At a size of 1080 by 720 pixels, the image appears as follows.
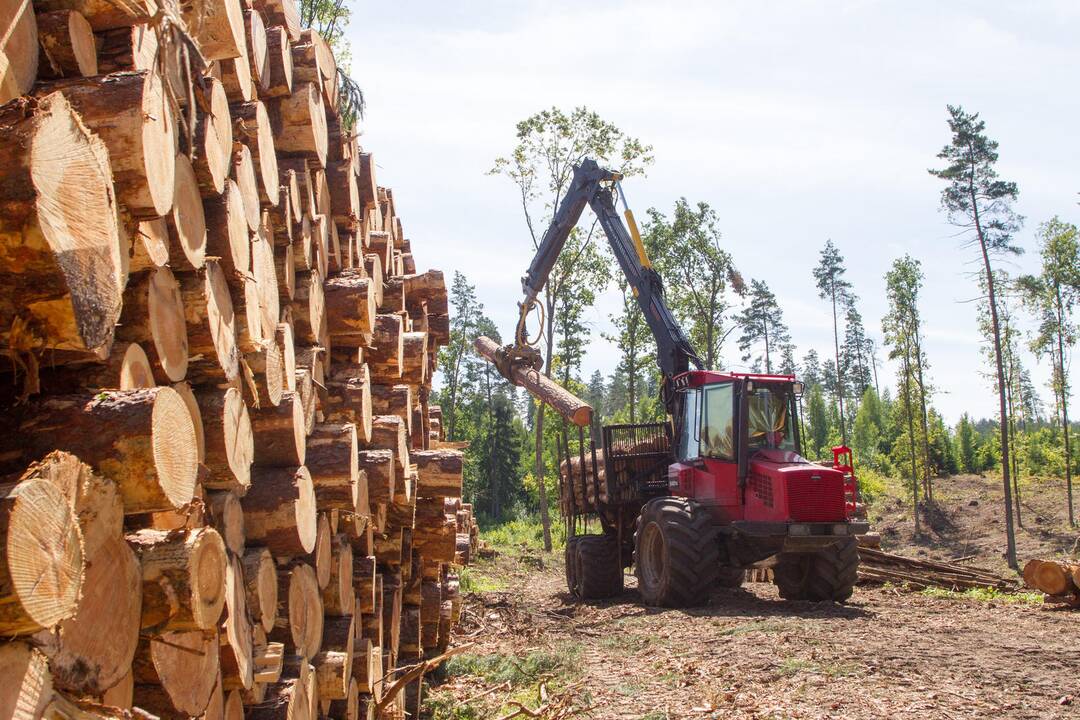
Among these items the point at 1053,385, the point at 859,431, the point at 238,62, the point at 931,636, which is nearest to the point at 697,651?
the point at 931,636

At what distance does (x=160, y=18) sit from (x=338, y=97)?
9.80 feet

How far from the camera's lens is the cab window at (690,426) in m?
12.2

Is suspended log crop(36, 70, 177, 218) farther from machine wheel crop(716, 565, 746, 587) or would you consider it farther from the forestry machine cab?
machine wheel crop(716, 565, 746, 587)

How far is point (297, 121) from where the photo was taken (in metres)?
4.49

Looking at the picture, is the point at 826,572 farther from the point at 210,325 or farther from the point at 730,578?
the point at 210,325

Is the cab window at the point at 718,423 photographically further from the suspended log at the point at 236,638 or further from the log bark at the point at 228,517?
the suspended log at the point at 236,638

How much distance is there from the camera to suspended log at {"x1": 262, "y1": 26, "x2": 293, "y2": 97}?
431 cm

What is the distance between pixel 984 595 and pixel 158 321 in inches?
542

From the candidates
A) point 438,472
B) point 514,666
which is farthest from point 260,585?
point 514,666

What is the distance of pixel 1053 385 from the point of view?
36.2 meters

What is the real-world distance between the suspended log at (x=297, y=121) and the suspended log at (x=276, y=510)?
169 cm

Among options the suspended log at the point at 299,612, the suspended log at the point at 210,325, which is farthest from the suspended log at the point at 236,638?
the suspended log at the point at 210,325

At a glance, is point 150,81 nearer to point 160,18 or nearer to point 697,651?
point 160,18

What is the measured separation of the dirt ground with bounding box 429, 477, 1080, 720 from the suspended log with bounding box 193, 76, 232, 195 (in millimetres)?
4253
